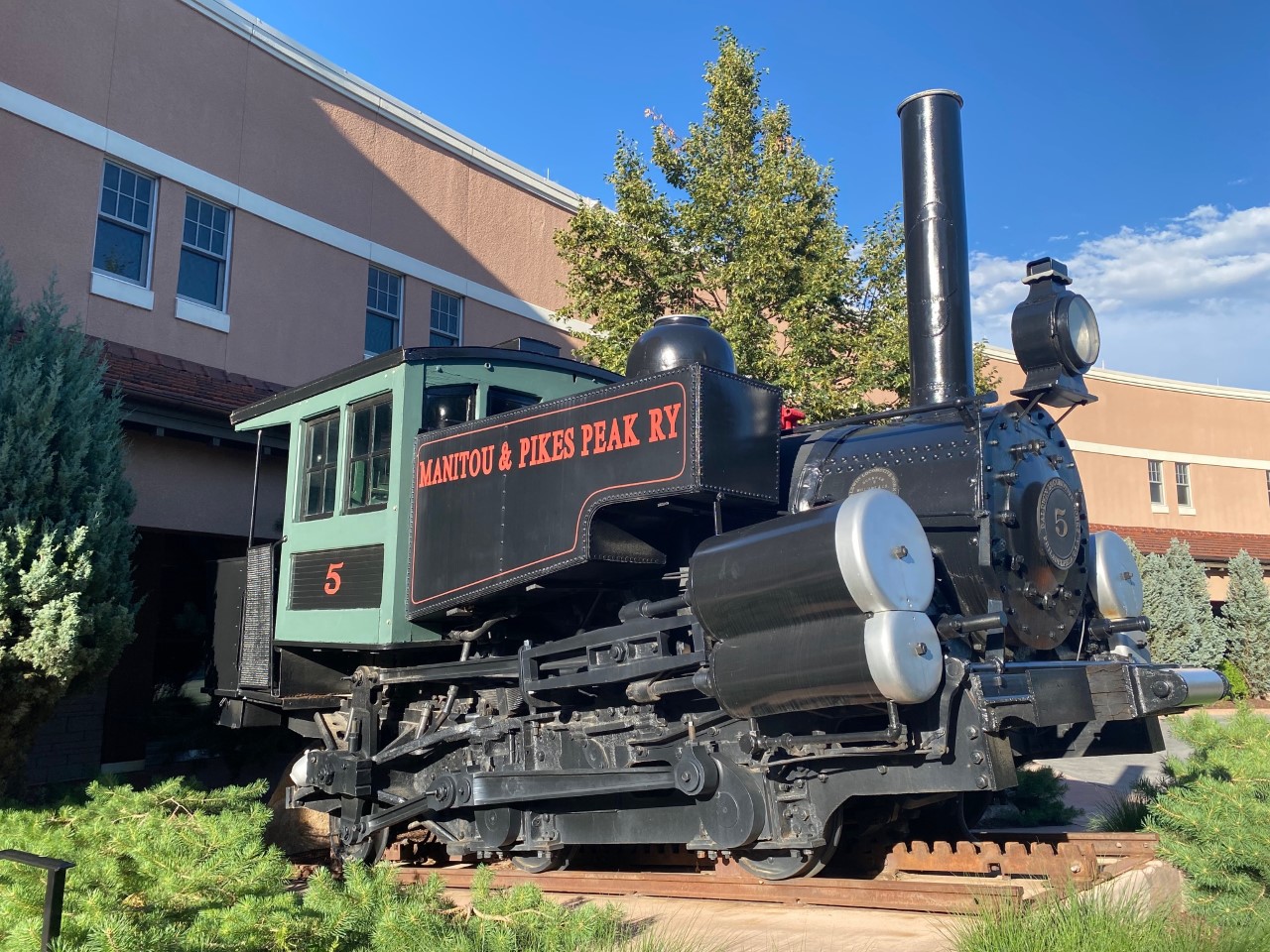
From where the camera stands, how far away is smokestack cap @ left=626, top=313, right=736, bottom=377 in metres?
5.71

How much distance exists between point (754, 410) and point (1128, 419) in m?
21.6

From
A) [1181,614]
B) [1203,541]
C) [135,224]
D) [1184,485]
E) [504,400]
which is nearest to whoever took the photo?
[504,400]

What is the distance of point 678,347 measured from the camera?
18.8 ft

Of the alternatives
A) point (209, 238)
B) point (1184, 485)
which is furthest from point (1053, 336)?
point (1184, 485)

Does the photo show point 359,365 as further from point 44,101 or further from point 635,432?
point 44,101

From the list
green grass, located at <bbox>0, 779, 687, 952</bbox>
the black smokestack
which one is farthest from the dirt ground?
the black smokestack

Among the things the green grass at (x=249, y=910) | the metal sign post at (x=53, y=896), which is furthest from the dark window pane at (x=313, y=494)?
the metal sign post at (x=53, y=896)

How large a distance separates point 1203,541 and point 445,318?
18250 millimetres

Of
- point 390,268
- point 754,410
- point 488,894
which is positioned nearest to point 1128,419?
point 390,268

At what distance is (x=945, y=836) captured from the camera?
237 inches

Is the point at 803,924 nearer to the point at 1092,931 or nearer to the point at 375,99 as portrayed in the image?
the point at 1092,931

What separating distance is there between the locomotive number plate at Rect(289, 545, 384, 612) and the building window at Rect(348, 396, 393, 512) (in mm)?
311

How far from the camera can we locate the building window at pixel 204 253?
33.9ft

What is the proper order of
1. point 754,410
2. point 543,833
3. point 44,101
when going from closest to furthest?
point 754,410 → point 543,833 → point 44,101
